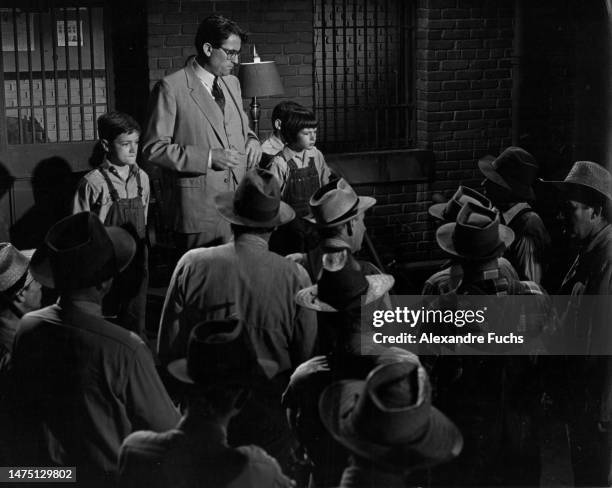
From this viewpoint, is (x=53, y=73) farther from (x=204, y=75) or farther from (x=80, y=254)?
(x=80, y=254)

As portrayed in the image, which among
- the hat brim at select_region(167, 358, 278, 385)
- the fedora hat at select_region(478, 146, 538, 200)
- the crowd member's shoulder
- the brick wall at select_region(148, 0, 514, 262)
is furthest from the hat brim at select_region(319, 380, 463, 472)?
the brick wall at select_region(148, 0, 514, 262)

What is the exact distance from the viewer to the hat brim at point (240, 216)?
14.1ft

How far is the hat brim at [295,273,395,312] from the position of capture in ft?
12.5

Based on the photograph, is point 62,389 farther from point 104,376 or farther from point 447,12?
point 447,12

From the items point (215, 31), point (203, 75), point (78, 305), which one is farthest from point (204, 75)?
point (78, 305)

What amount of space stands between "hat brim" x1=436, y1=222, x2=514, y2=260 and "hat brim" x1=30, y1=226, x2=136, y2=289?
52.2 inches

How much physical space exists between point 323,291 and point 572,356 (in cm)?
184

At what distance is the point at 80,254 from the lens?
390cm

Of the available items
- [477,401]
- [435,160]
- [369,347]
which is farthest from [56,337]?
[435,160]

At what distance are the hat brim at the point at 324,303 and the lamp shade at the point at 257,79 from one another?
328 cm

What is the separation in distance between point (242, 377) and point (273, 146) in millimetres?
3438

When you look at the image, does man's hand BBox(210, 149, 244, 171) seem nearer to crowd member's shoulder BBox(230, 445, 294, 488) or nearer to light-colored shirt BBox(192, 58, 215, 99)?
light-colored shirt BBox(192, 58, 215, 99)

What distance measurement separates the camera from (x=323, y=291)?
12.5 ft

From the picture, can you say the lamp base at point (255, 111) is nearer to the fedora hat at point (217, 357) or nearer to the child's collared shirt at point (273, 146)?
the child's collared shirt at point (273, 146)
